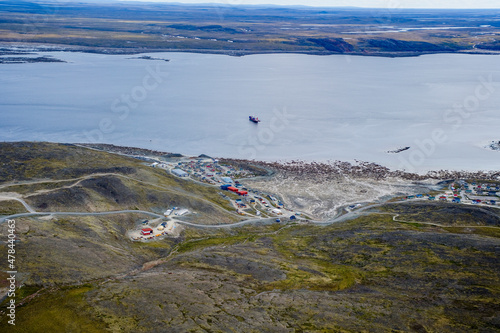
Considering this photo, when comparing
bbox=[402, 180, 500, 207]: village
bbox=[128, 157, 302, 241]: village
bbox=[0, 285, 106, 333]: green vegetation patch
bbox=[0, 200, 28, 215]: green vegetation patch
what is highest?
bbox=[0, 200, 28, 215]: green vegetation patch

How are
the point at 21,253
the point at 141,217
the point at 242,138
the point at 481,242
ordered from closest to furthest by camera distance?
1. the point at 21,253
2. the point at 481,242
3. the point at 141,217
4. the point at 242,138

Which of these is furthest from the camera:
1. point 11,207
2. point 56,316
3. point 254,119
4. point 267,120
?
point 267,120

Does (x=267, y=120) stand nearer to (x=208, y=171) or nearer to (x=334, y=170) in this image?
(x=334, y=170)

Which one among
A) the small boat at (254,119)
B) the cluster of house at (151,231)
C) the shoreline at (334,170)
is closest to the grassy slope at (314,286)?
the cluster of house at (151,231)

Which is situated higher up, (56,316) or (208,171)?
(56,316)

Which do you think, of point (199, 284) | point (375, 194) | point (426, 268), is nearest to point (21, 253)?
point (199, 284)

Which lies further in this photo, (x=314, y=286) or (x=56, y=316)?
(x=314, y=286)

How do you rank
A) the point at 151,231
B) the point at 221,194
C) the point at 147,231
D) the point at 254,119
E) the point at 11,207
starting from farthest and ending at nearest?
the point at 254,119
the point at 221,194
the point at 151,231
the point at 147,231
the point at 11,207

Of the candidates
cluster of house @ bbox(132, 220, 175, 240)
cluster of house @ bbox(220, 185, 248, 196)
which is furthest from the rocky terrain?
cluster of house @ bbox(220, 185, 248, 196)

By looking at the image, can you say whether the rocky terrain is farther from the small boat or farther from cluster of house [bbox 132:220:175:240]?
the small boat

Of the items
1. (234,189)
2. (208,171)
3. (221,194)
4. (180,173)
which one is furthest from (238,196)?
(180,173)

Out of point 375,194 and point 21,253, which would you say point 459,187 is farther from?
point 21,253
